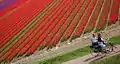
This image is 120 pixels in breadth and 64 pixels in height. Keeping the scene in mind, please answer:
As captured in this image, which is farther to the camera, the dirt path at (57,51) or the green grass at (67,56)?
the dirt path at (57,51)

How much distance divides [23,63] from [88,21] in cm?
554

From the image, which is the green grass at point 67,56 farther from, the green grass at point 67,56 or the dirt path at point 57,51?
the dirt path at point 57,51

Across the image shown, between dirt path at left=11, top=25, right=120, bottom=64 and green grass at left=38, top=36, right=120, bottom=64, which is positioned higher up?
dirt path at left=11, top=25, right=120, bottom=64

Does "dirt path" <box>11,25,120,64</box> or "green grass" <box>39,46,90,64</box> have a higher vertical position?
"dirt path" <box>11,25,120,64</box>

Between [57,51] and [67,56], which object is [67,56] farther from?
[57,51]

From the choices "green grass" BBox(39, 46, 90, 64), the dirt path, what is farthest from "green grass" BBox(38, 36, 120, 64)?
the dirt path

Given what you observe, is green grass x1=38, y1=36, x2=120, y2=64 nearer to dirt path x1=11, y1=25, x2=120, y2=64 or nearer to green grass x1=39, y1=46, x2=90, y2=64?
green grass x1=39, y1=46, x2=90, y2=64

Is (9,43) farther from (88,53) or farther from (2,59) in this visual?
(88,53)

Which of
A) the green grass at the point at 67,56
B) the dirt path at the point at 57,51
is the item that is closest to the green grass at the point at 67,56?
the green grass at the point at 67,56

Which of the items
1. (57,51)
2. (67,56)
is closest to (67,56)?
(67,56)

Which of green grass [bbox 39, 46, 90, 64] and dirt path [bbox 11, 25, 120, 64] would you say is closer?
green grass [bbox 39, 46, 90, 64]

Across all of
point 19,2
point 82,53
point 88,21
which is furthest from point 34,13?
point 82,53

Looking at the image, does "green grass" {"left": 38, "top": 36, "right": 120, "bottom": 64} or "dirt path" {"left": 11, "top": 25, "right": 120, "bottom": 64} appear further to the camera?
"dirt path" {"left": 11, "top": 25, "right": 120, "bottom": 64}

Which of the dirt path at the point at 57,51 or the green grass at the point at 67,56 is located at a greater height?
the dirt path at the point at 57,51
